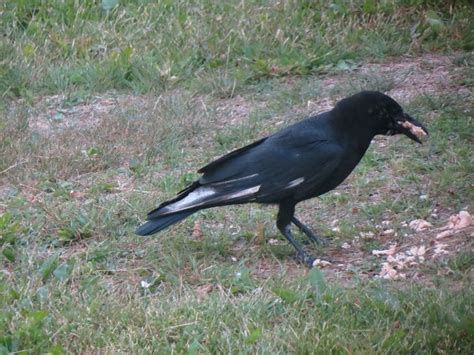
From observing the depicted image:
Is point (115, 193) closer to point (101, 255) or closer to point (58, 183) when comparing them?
point (58, 183)

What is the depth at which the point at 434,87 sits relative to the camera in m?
8.43

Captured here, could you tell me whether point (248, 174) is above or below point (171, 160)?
above

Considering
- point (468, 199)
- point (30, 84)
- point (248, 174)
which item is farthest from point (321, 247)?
point (30, 84)

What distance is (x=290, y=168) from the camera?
606cm

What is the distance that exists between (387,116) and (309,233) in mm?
825

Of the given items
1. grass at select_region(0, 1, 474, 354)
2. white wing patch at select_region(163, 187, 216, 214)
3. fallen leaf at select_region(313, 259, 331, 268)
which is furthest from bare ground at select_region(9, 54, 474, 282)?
white wing patch at select_region(163, 187, 216, 214)

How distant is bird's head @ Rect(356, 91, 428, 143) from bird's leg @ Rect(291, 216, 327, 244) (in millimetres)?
702

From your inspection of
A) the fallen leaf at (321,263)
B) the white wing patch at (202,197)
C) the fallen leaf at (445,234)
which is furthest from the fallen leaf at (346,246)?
the white wing patch at (202,197)

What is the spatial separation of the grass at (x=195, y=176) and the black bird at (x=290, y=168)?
0.91ft

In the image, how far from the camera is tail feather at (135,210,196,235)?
19.3 feet

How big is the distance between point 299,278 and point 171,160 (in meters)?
2.37

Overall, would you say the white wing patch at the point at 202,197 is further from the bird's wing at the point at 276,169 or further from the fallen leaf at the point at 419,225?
the fallen leaf at the point at 419,225

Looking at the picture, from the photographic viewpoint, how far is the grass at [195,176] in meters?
4.90

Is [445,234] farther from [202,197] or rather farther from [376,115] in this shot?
[202,197]
